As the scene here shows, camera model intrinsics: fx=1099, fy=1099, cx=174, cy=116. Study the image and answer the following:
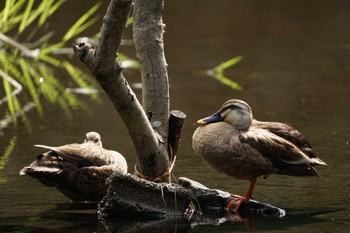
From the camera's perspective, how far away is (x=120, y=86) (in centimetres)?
693

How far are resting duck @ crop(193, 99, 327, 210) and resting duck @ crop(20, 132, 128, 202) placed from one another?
0.67 meters

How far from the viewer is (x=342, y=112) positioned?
37.3 ft


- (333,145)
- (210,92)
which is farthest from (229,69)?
(333,145)

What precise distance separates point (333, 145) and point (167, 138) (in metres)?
2.45

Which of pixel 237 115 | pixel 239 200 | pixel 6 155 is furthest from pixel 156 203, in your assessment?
pixel 6 155

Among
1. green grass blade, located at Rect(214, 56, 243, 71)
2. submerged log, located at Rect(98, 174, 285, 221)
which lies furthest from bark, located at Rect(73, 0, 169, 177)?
green grass blade, located at Rect(214, 56, 243, 71)

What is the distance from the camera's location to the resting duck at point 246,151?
771 centimetres

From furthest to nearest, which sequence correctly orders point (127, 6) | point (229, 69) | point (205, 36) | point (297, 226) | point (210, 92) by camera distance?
point (205, 36)
point (229, 69)
point (210, 92)
point (297, 226)
point (127, 6)

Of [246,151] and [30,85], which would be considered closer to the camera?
[246,151]

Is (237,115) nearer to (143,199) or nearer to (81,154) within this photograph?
(143,199)

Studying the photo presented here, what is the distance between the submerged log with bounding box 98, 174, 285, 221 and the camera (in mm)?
7476

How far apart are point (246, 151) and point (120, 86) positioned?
1.23 meters

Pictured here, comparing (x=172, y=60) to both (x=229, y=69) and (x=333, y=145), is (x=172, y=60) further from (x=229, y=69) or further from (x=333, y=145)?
(x=333, y=145)

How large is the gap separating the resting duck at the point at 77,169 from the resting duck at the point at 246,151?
668 mm
